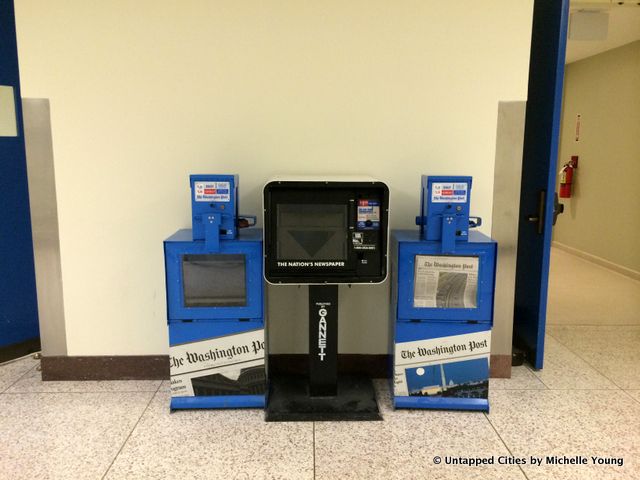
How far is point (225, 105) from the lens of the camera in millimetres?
2963

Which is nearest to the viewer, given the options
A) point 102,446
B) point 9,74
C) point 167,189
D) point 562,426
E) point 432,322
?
point 102,446

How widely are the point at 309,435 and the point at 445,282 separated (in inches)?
41.9

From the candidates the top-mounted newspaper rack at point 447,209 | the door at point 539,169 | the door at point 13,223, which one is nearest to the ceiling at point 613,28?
the door at point 539,169

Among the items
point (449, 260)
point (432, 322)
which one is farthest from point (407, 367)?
point (449, 260)

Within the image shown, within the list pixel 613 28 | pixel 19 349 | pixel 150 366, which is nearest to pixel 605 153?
pixel 613 28

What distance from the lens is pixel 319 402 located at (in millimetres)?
2789

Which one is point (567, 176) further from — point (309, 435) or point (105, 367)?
point (105, 367)

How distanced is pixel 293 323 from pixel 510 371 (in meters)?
1.39

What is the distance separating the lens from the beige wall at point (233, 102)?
288 cm

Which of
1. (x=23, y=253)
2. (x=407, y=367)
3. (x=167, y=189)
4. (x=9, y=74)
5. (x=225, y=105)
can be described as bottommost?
(x=407, y=367)

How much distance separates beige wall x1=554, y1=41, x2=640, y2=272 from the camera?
5715mm

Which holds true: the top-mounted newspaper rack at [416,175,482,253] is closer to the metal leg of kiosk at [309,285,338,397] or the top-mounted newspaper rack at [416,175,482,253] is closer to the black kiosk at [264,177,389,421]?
the black kiosk at [264,177,389,421]

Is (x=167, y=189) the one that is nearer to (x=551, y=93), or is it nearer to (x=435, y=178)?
(x=435, y=178)

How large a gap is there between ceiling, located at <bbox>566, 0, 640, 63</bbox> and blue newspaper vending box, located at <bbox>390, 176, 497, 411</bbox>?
10.5 ft
